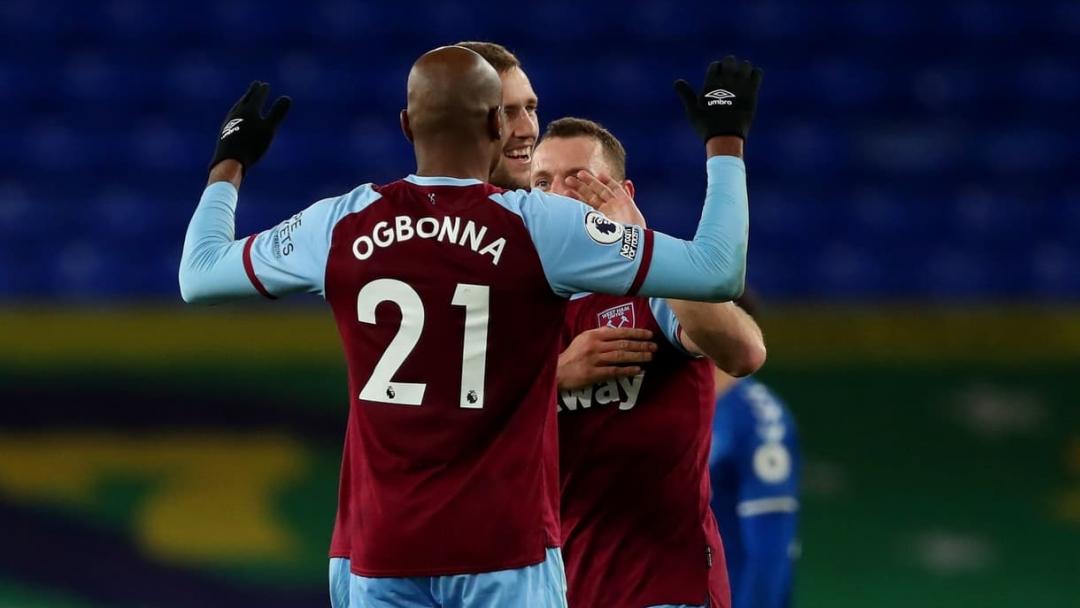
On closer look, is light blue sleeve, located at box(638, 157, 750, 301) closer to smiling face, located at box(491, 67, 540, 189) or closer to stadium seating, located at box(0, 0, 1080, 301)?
smiling face, located at box(491, 67, 540, 189)

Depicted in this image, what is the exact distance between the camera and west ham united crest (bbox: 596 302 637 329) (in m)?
3.57

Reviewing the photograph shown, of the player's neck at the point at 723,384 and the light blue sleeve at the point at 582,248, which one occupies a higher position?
the player's neck at the point at 723,384

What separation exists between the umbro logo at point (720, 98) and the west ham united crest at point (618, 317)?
746 millimetres

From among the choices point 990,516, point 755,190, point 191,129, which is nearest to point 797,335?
point 990,516

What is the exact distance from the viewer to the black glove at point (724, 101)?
9.58 ft

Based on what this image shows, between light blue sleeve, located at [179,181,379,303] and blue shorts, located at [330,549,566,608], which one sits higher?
light blue sleeve, located at [179,181,379,303]

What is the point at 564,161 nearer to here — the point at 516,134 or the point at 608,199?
the point at 516,134

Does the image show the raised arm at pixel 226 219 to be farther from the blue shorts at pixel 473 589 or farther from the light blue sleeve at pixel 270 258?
the blue shorts at pixel 473 589

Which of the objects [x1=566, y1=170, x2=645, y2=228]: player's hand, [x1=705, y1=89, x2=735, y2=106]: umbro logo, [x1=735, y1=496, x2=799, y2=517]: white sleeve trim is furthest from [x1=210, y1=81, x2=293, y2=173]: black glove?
[x1=735, y1=496, x2=799, y2=517]: white sleeve trim

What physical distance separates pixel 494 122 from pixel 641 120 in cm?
661

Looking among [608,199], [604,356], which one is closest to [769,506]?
[604,356]

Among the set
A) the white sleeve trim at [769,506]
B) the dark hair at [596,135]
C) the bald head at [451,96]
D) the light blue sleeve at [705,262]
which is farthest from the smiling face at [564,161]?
the white sleeve trim at [769,506]

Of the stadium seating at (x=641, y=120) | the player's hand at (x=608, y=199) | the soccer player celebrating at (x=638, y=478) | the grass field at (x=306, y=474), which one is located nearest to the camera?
the player's hand at (x=608, y=199)

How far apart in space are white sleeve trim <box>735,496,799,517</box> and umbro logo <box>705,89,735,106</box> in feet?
5.91
